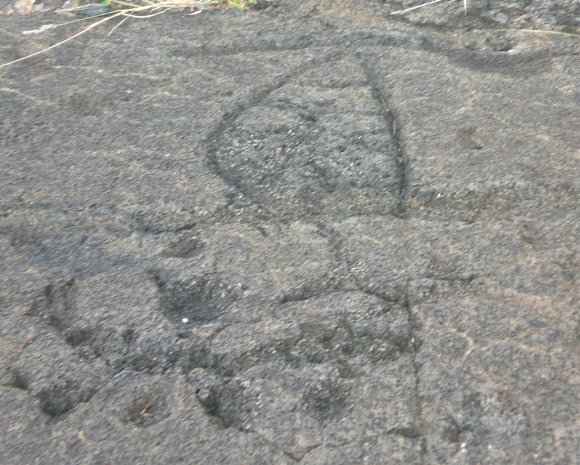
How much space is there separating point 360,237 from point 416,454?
0.73 m

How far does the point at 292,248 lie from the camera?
7.77ft

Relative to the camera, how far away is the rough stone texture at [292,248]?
6.26ft

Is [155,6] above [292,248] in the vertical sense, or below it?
above

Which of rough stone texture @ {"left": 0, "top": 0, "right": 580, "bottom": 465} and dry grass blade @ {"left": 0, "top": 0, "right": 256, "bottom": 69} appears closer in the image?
rough stone texture @ {"left": 0, "top": 0, "right": 580, "bottom": 465}

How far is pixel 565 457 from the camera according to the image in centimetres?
178

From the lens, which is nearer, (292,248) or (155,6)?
(292,248)

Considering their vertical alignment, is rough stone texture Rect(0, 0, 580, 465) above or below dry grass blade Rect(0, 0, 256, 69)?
below

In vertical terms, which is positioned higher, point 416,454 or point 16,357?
point 16,357

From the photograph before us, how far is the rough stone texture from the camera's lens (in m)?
1.91

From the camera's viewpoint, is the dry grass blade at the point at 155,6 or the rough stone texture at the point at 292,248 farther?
the dry grass blade at the point at 155,6

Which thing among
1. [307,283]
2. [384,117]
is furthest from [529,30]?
[307,283]

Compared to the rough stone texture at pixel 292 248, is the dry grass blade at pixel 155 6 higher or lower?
higher

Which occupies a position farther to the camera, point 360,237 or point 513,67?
point 513,67

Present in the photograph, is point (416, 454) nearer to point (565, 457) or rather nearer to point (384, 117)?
point (565, 457)
